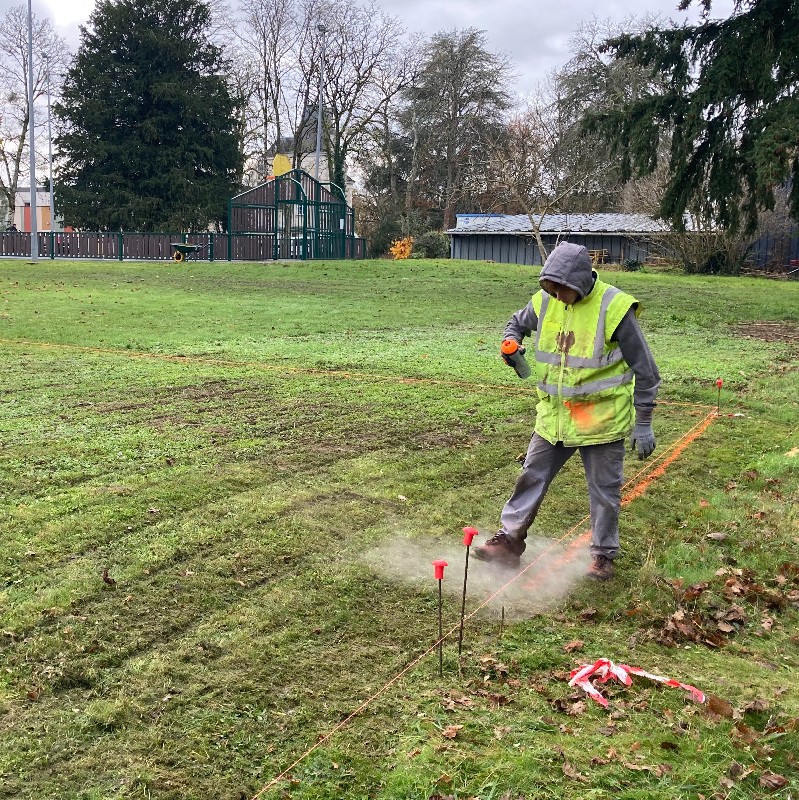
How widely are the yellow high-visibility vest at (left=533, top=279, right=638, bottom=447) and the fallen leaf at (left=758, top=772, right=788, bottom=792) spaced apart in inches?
79.3

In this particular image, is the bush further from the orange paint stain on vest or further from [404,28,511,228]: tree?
the orange paint stain on vest

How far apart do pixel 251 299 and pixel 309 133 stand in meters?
41.8

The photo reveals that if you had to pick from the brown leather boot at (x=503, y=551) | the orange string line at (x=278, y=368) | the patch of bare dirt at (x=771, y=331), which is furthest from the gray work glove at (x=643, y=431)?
the patch of bare dirt at (x=771, y=331)

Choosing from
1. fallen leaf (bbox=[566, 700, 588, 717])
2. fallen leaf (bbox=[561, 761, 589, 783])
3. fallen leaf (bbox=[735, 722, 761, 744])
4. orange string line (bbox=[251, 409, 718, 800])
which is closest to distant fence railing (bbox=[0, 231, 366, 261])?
orange string line (bbox=[251, 409, 718, 800])

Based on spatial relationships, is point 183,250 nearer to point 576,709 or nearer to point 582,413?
point 582,413

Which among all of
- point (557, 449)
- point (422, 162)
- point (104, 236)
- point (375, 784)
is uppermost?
point (422, 162)

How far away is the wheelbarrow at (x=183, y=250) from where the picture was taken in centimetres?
3700

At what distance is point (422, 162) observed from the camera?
5869cm

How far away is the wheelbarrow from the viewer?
3700 centimetres

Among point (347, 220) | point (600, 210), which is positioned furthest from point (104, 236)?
point (600, 210)

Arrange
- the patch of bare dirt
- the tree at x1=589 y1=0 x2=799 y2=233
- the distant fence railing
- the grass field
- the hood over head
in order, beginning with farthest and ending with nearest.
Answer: the distant fence railing, the tree at x1=589 y1=0 x2=799 y2=233, the patch of bare dirt, the hood over head, the grass field

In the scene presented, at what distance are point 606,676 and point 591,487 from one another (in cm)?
134

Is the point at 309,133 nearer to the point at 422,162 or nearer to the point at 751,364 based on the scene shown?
the point at 422,162

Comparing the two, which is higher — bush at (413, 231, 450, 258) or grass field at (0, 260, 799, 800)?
bush at (413, 231, 450, 258)
